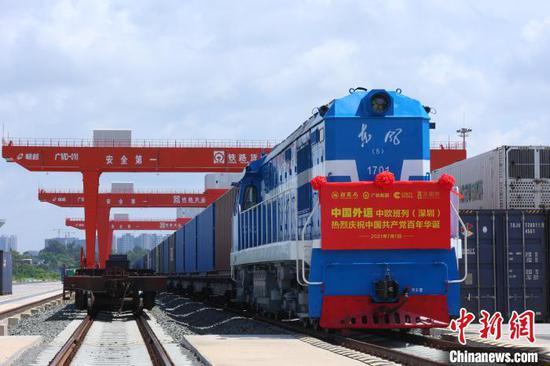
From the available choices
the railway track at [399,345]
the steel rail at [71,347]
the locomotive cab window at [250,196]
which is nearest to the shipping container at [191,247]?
the locomotive cab window at [250,196]

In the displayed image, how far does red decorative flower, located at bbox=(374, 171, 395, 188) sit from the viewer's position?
14398 millimetres

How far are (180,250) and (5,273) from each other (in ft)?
55.9

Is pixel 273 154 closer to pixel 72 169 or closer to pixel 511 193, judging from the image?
pixel 511 193

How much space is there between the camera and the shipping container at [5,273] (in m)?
52.7

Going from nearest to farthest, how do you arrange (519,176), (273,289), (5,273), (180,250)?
(273,289) < (519,176) < (180,250) < (5,273)

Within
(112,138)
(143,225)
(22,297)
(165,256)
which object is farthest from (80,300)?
(143,225)

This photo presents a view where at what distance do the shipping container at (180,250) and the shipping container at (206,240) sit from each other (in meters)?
5.55

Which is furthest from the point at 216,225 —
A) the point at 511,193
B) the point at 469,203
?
the point at 511,193

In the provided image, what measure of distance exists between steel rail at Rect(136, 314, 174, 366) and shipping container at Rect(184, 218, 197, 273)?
14.3 meters

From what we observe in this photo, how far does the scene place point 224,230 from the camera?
2730 cm

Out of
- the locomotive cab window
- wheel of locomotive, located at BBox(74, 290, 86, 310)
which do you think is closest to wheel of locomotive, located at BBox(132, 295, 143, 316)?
wheel of locomotive, located at BBox(74, 290, 86, 310)

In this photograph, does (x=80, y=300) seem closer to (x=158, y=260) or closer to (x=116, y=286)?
(x=116, y=286)

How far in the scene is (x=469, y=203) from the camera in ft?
74.8

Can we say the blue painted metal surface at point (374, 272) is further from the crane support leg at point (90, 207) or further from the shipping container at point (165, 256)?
the shipping container at point (165, 256)
